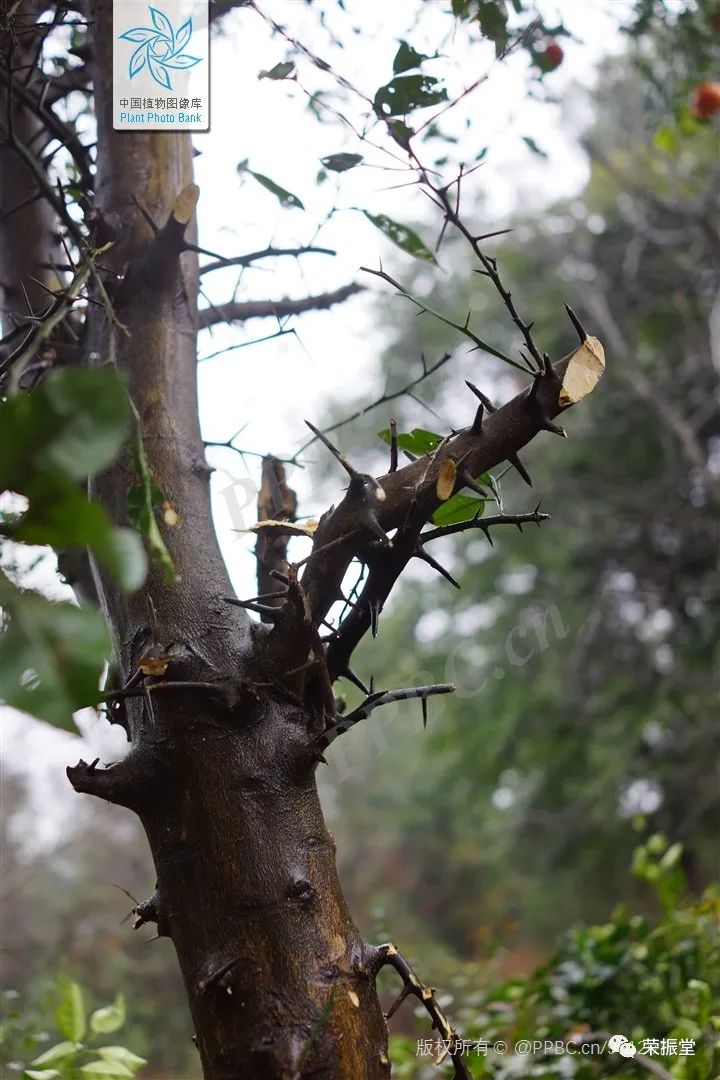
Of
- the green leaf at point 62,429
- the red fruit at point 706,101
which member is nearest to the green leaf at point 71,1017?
the green leaf at point 62,429

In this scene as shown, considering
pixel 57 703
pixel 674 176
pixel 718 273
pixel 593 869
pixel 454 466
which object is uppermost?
pixel 674 176

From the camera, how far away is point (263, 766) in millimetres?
641

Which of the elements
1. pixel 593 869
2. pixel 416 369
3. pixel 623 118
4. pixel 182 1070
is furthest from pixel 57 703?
pixel 416 369

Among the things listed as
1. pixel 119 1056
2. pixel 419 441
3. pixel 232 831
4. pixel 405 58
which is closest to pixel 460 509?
pixel 419 441

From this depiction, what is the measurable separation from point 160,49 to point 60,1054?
0.97 meters

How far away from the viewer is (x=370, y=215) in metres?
0.89

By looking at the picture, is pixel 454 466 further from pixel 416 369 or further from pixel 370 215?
pixel 416 369

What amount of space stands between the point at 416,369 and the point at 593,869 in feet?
9.50

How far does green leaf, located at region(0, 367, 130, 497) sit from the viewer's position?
320mm

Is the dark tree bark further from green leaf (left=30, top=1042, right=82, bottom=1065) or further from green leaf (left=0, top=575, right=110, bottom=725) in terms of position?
green leaf (left=30, top=1042, right=82, bottom=1065)

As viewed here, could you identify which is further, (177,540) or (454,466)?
(177,540)

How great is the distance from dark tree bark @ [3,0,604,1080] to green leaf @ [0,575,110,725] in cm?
24

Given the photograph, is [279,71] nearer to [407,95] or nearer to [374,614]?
[407,95]

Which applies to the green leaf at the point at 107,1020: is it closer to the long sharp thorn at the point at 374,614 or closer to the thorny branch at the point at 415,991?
the thorny branch at the point at 415,991
